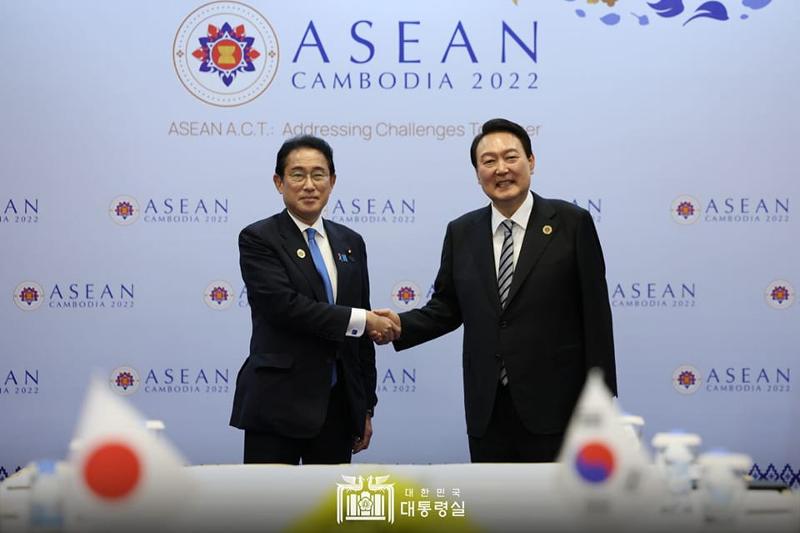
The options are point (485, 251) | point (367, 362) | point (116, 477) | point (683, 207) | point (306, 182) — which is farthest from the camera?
point (683, 207)

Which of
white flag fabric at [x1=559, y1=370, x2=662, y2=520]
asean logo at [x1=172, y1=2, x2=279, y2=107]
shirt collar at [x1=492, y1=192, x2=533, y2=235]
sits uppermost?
asean logo at [x1=172, y1=2, x2=279, y2=107]

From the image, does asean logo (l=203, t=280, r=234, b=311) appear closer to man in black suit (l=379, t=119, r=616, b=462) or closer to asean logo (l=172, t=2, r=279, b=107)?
asean logo (l=172, t=2, r=279, b=107)

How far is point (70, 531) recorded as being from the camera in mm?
1520

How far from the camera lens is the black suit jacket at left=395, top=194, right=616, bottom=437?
2.80 meters

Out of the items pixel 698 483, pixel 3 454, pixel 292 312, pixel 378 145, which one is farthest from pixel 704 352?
pixel 3 454

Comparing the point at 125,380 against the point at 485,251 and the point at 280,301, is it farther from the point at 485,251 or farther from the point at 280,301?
the point at 485,251

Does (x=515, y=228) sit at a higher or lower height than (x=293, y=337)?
higher

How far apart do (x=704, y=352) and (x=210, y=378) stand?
2.49 meters

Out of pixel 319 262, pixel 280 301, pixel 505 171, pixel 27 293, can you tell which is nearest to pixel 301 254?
pixel 319 262

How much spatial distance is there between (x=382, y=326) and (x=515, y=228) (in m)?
0.59

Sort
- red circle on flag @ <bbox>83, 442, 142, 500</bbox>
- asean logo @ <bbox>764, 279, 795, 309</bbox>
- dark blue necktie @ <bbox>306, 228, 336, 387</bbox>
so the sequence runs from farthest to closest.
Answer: asean logo @ <bbox>764, 279, 795, 309</bbox> < dark blue necktie @ <bbox>306, 228, 336, 387</bbox> < red circle on flag @ <bbox>83, 442, 142, 500</bbox>

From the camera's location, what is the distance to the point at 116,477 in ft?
4.70

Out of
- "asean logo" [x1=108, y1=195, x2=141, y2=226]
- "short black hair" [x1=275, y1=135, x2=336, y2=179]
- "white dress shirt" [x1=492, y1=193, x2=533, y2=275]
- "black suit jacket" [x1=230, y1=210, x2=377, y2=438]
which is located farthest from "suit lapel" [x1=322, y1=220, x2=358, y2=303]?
"asean logo" [x1=108, y1=195, x2=141, y2=226]

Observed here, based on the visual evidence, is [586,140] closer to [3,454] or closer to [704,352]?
[704,352]
